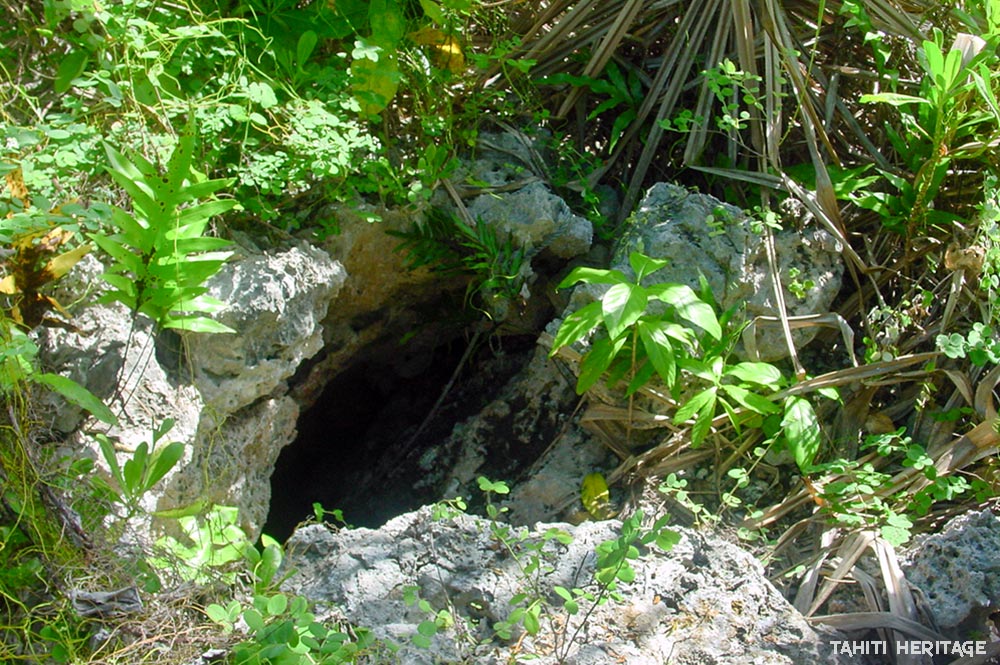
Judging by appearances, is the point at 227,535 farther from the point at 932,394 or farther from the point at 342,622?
the point at 932,394

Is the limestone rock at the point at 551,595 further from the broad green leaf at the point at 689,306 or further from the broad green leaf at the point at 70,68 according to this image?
the broad green leaf at the point at 70,68

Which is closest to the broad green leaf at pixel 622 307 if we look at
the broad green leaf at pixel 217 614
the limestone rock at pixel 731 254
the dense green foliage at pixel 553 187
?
the dense green foliage at pixel 553 187

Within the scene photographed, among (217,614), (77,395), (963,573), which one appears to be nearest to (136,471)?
(77,395)

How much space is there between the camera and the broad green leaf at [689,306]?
2676 mm

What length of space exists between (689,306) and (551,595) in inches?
38.5

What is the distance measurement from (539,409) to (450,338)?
2.21 ft

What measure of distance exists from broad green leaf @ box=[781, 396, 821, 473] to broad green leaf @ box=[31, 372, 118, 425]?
1.97 metres

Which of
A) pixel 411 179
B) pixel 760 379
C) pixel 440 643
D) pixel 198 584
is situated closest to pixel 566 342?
pixel 760 379

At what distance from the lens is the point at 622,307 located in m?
2.62

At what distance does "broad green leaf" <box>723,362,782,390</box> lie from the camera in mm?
2803

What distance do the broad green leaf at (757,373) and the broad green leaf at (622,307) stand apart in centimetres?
41

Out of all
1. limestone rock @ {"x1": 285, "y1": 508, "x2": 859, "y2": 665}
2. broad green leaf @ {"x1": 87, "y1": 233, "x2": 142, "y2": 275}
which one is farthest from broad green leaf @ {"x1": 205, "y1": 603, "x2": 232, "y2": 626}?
broad green leaf @ {"x1": 87, "y1": 233, "x2": 142, "y2": 275}

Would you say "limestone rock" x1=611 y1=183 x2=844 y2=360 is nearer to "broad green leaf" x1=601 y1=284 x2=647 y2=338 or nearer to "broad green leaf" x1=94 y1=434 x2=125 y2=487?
"broad green leaf" x1=601 y1=284 x2=647 y2=338

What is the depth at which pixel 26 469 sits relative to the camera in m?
2.19
